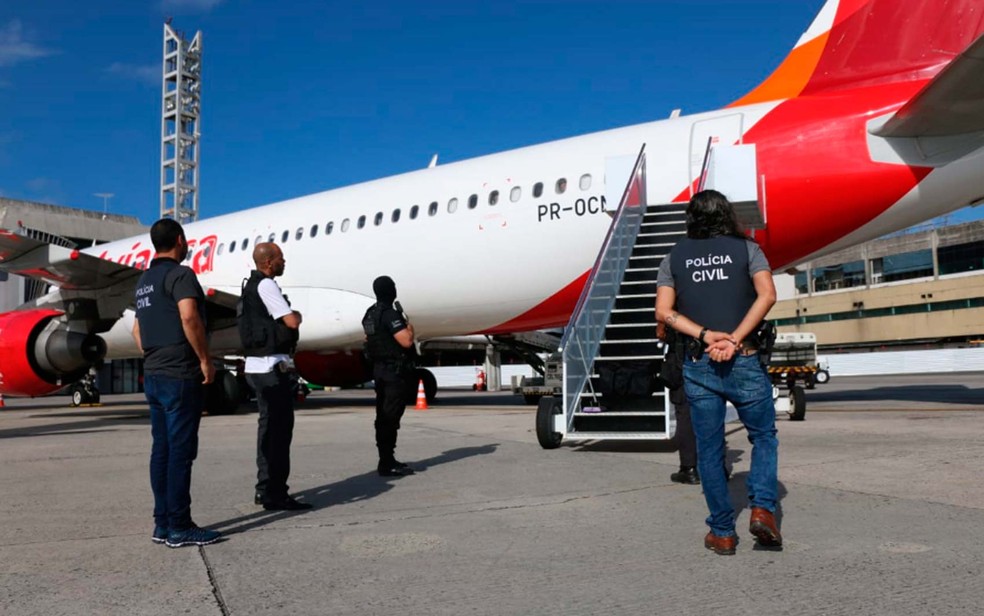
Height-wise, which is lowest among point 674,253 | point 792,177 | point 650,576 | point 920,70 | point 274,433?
point 650,576

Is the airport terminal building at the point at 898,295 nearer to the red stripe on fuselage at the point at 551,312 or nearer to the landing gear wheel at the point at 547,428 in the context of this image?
the red stripe on fuselage at the point at 551,312

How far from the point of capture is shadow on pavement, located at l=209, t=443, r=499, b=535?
15.3 feet

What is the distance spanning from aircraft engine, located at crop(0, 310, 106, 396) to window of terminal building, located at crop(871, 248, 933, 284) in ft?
200

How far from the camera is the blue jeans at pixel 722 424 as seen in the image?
3.70 m

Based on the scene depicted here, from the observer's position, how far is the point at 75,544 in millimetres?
4117

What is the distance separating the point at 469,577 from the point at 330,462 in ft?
13.7

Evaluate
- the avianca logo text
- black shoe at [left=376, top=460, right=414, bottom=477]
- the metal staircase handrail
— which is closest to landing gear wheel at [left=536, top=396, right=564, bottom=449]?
the metal staircase handrail

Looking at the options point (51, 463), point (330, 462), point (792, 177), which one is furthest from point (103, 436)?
point (792, 177)

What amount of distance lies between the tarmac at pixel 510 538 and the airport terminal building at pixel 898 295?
170 ft

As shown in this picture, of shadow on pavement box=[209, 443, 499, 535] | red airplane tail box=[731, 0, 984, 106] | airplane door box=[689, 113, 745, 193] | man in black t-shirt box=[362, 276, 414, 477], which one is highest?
red airplane tail box=[731, 0, 984, 106]

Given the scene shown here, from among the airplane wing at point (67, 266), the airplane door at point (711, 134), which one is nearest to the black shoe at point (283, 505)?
the airplane door at point (711, 134)

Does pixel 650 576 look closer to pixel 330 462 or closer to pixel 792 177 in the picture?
pixel 330 462

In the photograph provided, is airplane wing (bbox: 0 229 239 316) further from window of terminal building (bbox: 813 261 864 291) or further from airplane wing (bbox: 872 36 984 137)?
window of terminal building (bbox: 813 261 864 291)

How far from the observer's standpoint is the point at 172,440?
14.0ft
